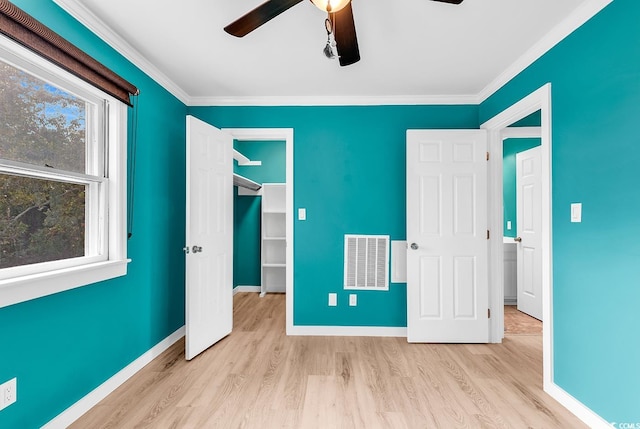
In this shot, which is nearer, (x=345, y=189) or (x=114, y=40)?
(x=114, y=40)

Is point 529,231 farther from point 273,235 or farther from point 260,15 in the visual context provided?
point 260,15

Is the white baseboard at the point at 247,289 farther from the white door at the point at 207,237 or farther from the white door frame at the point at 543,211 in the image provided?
the white door frame at the point at 543,211

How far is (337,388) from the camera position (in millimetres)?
2232

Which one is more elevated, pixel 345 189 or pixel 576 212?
pixel 345 189

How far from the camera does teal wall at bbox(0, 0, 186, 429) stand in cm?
160

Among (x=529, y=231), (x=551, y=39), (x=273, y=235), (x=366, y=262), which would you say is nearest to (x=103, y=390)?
(x=366, y=262)

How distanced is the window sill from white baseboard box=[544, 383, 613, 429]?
10.2ft

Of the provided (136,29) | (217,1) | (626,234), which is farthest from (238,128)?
(626,234)

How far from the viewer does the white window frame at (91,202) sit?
59.9 inches

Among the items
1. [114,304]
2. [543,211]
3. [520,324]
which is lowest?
[520,324]

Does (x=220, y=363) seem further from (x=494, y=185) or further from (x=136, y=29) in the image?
(x=494, y=185)

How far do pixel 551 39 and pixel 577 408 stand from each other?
2.42 meters

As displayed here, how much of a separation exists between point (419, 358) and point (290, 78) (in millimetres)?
2771

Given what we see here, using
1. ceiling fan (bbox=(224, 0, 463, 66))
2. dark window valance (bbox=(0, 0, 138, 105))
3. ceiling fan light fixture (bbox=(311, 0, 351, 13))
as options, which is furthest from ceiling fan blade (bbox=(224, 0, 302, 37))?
dark window valance (bbox=(0, 0, 138, 105))
